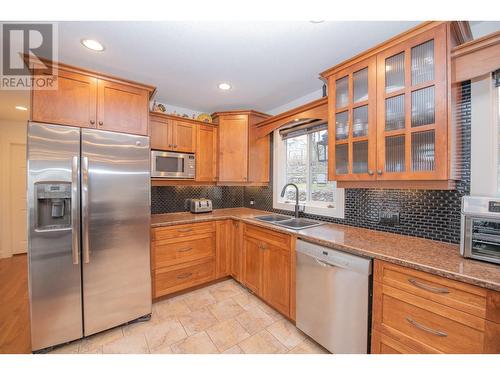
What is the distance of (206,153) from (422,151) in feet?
7.71

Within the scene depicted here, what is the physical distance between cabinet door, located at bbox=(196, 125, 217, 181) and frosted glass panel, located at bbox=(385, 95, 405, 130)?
209 centimetres

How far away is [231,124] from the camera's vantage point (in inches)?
114

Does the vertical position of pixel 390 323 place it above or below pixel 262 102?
below

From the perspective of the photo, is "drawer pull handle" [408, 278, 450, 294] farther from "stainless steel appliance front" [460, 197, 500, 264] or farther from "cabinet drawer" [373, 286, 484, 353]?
"stainless steel appliance front" [460, 197, 500, 264]

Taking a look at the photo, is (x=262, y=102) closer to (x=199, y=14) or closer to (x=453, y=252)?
(x=199, y=14)

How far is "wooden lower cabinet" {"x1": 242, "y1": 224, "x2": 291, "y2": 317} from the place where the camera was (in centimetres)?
193

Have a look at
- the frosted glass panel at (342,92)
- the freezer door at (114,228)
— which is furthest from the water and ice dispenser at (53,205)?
the frosted glass panel at (342,92)

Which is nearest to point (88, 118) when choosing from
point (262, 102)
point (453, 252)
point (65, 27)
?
point (65, 27)

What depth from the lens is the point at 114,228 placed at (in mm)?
1753

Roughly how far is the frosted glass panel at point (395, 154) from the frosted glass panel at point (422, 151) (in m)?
0.06

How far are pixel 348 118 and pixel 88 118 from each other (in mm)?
2216

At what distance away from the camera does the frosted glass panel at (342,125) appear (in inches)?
67.6

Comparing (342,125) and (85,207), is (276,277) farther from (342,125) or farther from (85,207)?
(85,207)

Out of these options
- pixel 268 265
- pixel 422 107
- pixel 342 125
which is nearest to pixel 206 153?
pixel 268 265
